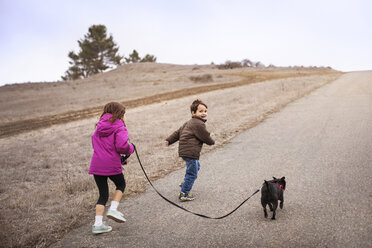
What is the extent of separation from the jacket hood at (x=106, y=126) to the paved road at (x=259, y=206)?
50.7 inches

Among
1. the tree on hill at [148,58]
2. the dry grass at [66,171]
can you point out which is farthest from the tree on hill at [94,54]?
the dry grass at [66,171]

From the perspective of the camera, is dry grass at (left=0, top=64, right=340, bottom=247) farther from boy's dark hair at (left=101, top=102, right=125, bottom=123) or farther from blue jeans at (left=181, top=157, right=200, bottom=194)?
boy's dark hair at (left=101, top=102, right=125, bottom=123)

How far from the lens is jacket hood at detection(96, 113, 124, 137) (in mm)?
3676

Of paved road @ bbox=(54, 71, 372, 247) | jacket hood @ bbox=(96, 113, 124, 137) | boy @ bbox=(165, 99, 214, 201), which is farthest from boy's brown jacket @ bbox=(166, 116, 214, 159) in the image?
jacket hood @ bbox=(96, 113, 124, 137)

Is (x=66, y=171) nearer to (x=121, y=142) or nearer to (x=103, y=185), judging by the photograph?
(x=103, y=185)

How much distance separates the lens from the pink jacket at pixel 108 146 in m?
3.68

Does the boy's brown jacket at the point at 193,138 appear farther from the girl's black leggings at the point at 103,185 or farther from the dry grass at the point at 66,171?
the dry grass at the point at 66,171

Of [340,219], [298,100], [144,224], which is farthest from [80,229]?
[298,100]

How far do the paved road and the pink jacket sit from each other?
833 mm

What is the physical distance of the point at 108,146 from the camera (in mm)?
3713

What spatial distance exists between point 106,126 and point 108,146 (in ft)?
0.85

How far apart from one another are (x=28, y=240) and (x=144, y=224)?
1.41 m

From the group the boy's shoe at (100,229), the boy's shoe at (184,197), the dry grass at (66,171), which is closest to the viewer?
the boy's shoe at (100,229)

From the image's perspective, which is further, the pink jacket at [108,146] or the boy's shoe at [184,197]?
the boy's shoe at [184,197]
